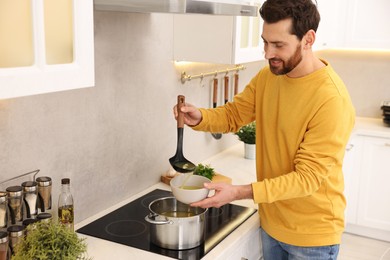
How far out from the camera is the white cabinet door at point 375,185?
12.0ft

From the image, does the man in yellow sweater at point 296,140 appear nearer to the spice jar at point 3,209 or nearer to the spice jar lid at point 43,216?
the spice jar lid at point 43,216

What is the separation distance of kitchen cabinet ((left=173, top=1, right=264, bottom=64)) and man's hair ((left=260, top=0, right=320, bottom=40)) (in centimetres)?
61

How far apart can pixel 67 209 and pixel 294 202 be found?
0.85 metres

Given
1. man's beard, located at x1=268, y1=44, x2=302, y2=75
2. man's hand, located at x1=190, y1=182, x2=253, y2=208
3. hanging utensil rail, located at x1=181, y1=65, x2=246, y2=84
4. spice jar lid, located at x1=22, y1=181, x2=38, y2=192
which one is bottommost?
man's hand, located at x1=190, y1=182, x2=253, y2=208

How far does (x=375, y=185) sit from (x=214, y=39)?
2.02m

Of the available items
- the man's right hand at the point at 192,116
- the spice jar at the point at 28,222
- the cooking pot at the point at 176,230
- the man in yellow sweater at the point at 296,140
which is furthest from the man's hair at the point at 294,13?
the spice jar at the point at 28,222

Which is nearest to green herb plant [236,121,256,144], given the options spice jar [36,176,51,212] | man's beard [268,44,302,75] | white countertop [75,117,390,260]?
white countertop [75,117,390,260]

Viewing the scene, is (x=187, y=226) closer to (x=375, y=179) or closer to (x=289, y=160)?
(x=289, y=160)

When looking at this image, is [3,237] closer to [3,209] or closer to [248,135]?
[3,209]

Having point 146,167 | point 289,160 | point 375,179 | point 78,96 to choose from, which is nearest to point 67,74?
point 78,96

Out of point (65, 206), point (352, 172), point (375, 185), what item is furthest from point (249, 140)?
point (65, 206)

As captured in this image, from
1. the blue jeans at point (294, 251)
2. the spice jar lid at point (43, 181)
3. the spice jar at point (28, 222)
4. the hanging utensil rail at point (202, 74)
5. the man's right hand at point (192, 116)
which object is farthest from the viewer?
the hanging utensil rail at point (202, 74)

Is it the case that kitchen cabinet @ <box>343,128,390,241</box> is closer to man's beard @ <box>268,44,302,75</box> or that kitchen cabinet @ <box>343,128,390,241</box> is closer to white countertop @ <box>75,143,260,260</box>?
white countertop @ <box>75,143,260,260</box>

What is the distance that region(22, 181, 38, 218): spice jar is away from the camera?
5.33 feet
